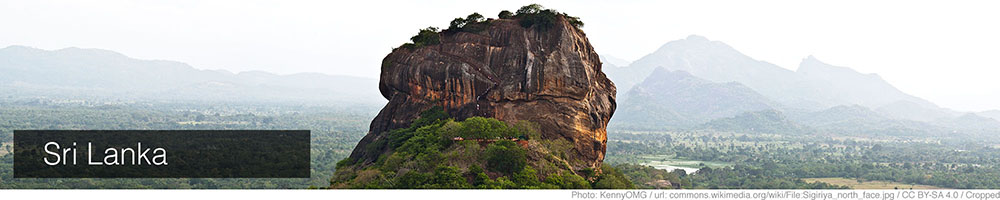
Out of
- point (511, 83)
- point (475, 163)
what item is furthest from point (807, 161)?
point (475, 163)

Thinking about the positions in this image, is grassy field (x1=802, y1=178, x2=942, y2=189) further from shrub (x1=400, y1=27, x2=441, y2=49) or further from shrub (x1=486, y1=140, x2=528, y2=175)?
shrub (x1=486, y1=140, x2=528, y2=175)

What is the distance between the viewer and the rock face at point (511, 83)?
102 ft

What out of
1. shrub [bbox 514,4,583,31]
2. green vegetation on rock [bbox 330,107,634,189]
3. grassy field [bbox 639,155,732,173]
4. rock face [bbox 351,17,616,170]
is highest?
shrub [bbox 514,4,583,31]

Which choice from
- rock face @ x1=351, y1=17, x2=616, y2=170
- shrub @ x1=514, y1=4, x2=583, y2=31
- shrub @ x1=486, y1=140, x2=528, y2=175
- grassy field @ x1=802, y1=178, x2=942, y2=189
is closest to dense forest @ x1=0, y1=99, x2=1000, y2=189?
shrub @ x1=486, y1=140, x2=528, y2=175

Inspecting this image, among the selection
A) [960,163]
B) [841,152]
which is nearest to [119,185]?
[960,163]

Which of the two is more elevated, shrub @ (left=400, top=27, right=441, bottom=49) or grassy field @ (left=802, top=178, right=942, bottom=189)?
shrub @ (left=400, top=27, right=441, bottom=49)

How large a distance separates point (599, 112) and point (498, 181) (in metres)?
9.08

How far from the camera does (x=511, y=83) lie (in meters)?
31.9

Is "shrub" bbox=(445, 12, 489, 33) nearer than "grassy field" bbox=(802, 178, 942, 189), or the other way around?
"shrub" bbox=(445, 12, 489, 33)

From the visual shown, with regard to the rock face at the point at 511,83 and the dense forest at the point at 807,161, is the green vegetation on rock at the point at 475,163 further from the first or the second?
the dense forest at the point at 807,161

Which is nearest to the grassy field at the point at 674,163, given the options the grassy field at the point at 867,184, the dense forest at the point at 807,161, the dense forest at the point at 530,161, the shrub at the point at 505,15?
the dense forest at the point at 530,161

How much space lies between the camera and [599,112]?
33.1m

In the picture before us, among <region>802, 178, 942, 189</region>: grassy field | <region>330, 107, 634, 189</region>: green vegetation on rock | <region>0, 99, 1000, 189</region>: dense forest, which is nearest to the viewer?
<region>330, 107, 634, 189</region>: green vegetation on rock

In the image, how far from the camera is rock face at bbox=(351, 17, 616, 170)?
31000 mm
